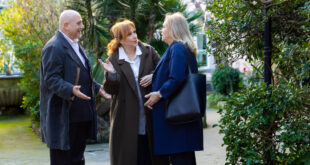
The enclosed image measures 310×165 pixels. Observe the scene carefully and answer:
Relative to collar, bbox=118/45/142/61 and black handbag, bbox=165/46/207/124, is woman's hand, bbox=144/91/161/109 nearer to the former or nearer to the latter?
black handbag, bbox=165/46/207/124

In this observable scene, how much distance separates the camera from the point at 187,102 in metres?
3.63

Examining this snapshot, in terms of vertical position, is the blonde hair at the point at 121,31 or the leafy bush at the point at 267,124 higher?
the blonde hair at the point at 121,31

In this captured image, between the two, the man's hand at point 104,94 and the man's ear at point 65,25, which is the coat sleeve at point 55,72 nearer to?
the man's ear at point 65,25

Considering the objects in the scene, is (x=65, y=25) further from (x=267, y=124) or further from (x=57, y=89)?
(x=267, y=124)

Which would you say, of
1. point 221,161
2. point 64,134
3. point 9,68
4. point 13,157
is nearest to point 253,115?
point 64,134

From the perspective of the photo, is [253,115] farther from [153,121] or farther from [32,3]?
[32,3]

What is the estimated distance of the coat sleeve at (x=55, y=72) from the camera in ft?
12.3

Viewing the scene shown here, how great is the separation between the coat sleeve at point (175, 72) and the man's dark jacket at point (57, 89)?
→ 811mm

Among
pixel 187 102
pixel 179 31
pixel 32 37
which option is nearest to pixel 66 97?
pixel 187 102

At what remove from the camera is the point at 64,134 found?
3812 millimetres

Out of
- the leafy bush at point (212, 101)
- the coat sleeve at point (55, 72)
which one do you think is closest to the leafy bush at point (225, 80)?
the leafy bush at point (212, 101)

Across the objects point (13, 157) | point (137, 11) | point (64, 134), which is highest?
point (137, 11)

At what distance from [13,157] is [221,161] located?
3.02 meters

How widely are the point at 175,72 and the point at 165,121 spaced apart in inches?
17.8
